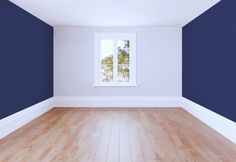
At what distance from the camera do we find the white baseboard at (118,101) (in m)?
7.07

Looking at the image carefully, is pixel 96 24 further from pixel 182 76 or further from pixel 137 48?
pixel 182 76

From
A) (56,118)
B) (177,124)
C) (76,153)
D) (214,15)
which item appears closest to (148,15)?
(214,15)

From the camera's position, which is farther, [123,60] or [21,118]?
[123,60]

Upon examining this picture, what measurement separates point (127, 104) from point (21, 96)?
3.19m

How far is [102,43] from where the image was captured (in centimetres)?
722

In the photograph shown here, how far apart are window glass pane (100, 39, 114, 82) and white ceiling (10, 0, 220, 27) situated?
721 millimetres

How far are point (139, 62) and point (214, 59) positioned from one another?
2711 millimetres

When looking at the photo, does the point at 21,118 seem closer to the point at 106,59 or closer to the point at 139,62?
the point at 106,59

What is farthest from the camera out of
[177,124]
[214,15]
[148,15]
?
[148,15]

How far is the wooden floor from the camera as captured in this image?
3184 mm

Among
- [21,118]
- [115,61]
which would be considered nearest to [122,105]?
[115,61]

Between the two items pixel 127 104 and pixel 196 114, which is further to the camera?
pixel 127 104

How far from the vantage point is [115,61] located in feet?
23.7

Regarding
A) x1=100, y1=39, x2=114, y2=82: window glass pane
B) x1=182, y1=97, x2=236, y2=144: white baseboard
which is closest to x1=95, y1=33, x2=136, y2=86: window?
x1=100, y1=39, x2=114, y2=82: window glass pane
